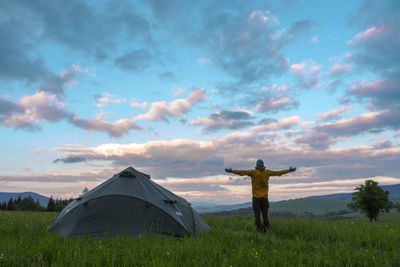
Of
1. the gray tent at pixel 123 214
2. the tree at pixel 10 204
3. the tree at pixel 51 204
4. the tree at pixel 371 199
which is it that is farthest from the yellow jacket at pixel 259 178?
the tree at pixel 10 204

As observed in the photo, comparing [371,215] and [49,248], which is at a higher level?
[49,248]

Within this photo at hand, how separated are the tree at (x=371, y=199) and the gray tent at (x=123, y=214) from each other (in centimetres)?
5929

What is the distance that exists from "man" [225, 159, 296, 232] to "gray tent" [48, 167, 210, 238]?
3327mm

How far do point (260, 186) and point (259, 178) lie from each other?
16.2 inches

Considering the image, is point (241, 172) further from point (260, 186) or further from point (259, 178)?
point (260, 186)

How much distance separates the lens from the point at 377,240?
9.74 m

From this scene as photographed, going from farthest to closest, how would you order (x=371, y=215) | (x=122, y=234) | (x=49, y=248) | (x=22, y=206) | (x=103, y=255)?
1. (x=22, y=206)
2. (x=371, y=215)
3. (x=122, y=234)
4. (x=49, y=248)
5. (x=103, y=255)

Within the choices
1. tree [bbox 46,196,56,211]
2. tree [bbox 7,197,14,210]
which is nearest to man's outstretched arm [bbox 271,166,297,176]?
tree [bbox 46,196,56,211]

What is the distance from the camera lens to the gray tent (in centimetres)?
950

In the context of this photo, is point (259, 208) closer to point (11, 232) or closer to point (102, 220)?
point (102, 220)

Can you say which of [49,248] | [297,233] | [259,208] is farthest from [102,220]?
[297,233]

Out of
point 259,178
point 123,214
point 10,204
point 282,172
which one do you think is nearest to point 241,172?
point 259,178

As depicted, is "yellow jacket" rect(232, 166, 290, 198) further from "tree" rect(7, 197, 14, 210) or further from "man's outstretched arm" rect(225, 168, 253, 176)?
"tree" rect(7, 197, 14, 210)

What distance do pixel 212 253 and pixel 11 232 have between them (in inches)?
321
